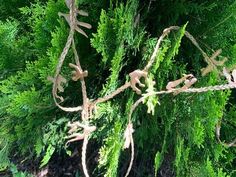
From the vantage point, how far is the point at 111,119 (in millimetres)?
2123

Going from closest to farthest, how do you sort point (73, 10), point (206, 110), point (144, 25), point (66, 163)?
point (73, 10)
point (206, 110)
point (144, 25)
point (66, 163)

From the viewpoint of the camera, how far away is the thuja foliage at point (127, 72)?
6.13 feet

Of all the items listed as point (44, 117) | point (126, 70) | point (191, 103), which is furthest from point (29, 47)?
point (191, 103)

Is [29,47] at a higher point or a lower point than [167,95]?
higher

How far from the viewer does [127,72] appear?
2213mm

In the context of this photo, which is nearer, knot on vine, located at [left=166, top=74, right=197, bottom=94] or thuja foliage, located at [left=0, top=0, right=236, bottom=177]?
knot on vine, located at [left=166, top=74, right=197, bottom=94]

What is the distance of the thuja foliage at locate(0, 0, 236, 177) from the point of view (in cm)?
187

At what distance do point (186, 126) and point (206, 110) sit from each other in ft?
0.74

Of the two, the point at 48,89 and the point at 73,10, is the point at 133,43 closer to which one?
the point at 48,89

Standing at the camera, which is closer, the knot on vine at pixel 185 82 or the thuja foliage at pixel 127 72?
the knot on vine at pixel 185 82

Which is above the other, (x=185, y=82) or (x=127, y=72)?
(x=127, y=72)

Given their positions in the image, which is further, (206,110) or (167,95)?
(167,95)

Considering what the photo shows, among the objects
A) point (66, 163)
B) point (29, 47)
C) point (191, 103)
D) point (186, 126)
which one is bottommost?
point (66, 163)

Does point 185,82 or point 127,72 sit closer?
point 185,82
